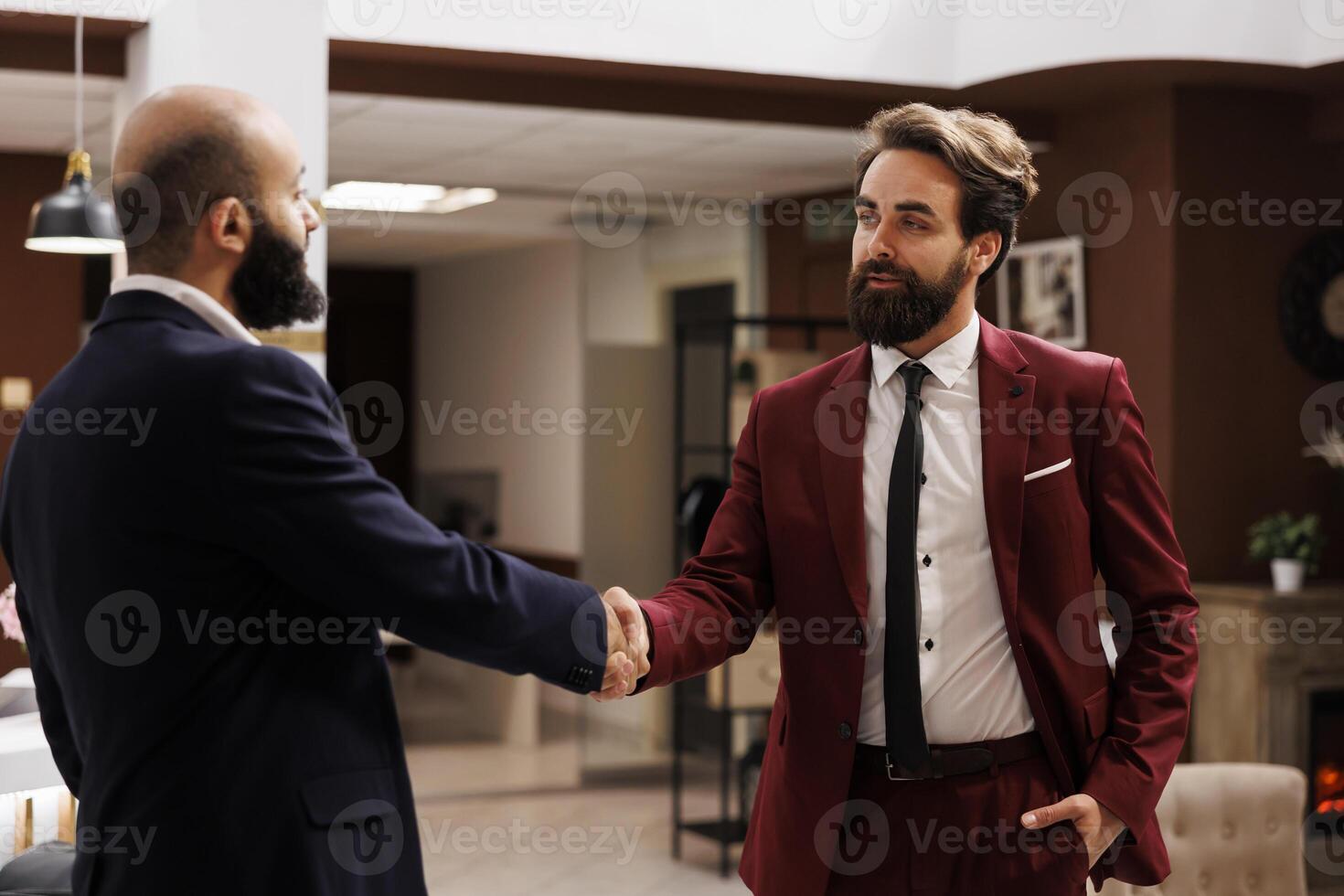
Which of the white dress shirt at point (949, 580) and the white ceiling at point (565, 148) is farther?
the white ceiling at point (565, 148)

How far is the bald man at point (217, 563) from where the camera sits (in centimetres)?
149

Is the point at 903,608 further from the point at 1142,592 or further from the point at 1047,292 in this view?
the point at 1047,292

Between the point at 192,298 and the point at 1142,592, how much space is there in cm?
125

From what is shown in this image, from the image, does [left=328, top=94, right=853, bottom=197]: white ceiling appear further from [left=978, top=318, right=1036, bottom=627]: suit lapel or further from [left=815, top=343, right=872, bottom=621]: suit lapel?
[left=978, top=318, right=1036, bottom=627]: suit lapel

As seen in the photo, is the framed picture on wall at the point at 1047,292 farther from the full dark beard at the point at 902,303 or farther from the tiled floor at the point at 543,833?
the full dark beard at the point at 902,303

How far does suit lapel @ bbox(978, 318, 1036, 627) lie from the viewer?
1971 mm

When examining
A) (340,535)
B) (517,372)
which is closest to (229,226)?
(340,535)

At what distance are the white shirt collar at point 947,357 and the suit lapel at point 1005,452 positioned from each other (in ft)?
0.08

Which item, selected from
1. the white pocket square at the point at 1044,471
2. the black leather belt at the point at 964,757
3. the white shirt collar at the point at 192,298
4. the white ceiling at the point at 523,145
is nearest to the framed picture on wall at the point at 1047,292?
the white ceiling at the point at 523,145

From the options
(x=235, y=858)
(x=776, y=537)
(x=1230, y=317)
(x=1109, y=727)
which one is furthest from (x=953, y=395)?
(x=1230, y=317)

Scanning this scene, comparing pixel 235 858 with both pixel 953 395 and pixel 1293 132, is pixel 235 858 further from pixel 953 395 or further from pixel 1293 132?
pixel 1293 132

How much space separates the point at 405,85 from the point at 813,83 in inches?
57.3

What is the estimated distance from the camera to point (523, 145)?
6.23 metres

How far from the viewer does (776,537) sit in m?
2.14
